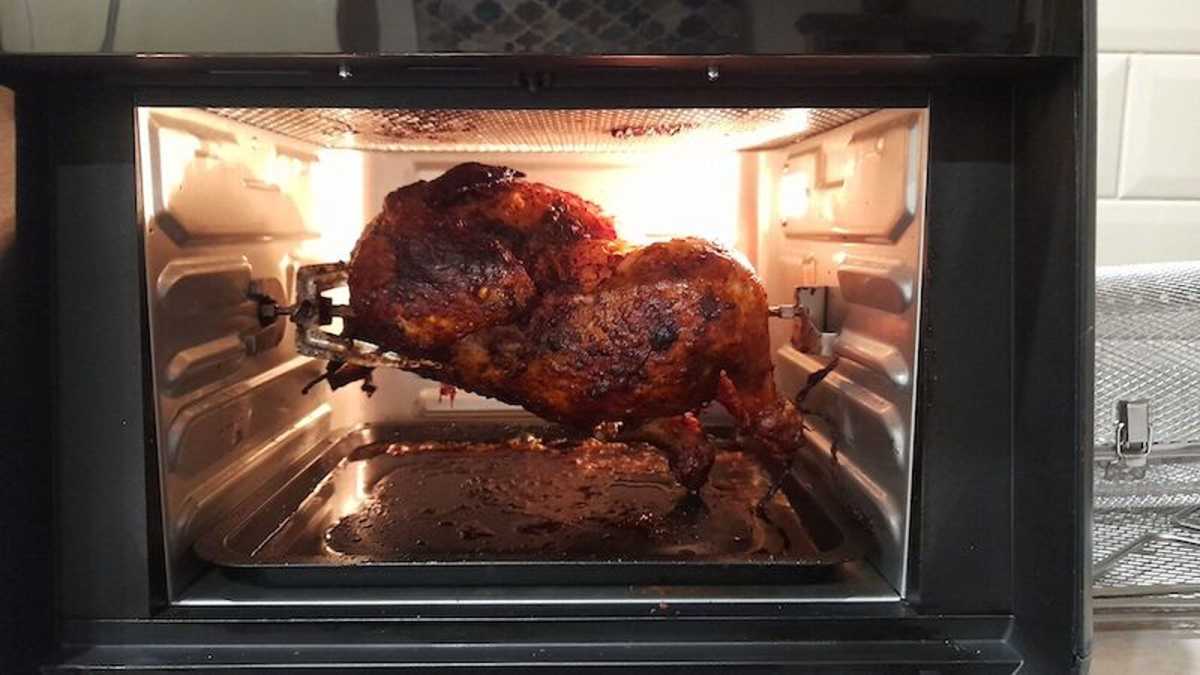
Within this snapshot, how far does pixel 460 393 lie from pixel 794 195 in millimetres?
642

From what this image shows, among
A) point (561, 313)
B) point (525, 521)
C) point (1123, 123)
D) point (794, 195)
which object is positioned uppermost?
point (1123, 123)

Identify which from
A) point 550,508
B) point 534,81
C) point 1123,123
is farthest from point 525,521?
point 1123,123

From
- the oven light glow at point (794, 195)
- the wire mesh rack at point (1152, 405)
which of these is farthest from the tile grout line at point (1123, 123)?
the oven light glow at point (794, 195)

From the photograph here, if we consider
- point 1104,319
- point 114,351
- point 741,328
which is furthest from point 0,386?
point 1104,319

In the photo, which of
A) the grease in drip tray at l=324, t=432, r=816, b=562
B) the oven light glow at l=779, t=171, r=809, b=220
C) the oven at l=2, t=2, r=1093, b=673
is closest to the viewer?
the oven at l=2, t=2, r=1093, b=673

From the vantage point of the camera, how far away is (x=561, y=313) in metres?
1.05

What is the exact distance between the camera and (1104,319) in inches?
43.3

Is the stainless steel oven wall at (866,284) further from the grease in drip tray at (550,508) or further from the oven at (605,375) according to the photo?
the grease in drip tray at (550,508)

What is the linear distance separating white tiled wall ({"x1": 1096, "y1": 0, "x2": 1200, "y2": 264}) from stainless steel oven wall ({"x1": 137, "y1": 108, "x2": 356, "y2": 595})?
46.3 inches

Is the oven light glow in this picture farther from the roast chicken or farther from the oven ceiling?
the roast chicken

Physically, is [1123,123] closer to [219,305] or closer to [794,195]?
[794,195]

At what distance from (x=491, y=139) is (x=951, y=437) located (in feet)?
2.21

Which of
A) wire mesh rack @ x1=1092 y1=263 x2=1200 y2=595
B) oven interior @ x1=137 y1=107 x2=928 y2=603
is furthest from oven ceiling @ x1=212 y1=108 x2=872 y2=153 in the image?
wire mesh rack @ x1=1092 y1=263 x2=1200 y2=595

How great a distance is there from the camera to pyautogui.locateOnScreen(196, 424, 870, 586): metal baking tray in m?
0.87
